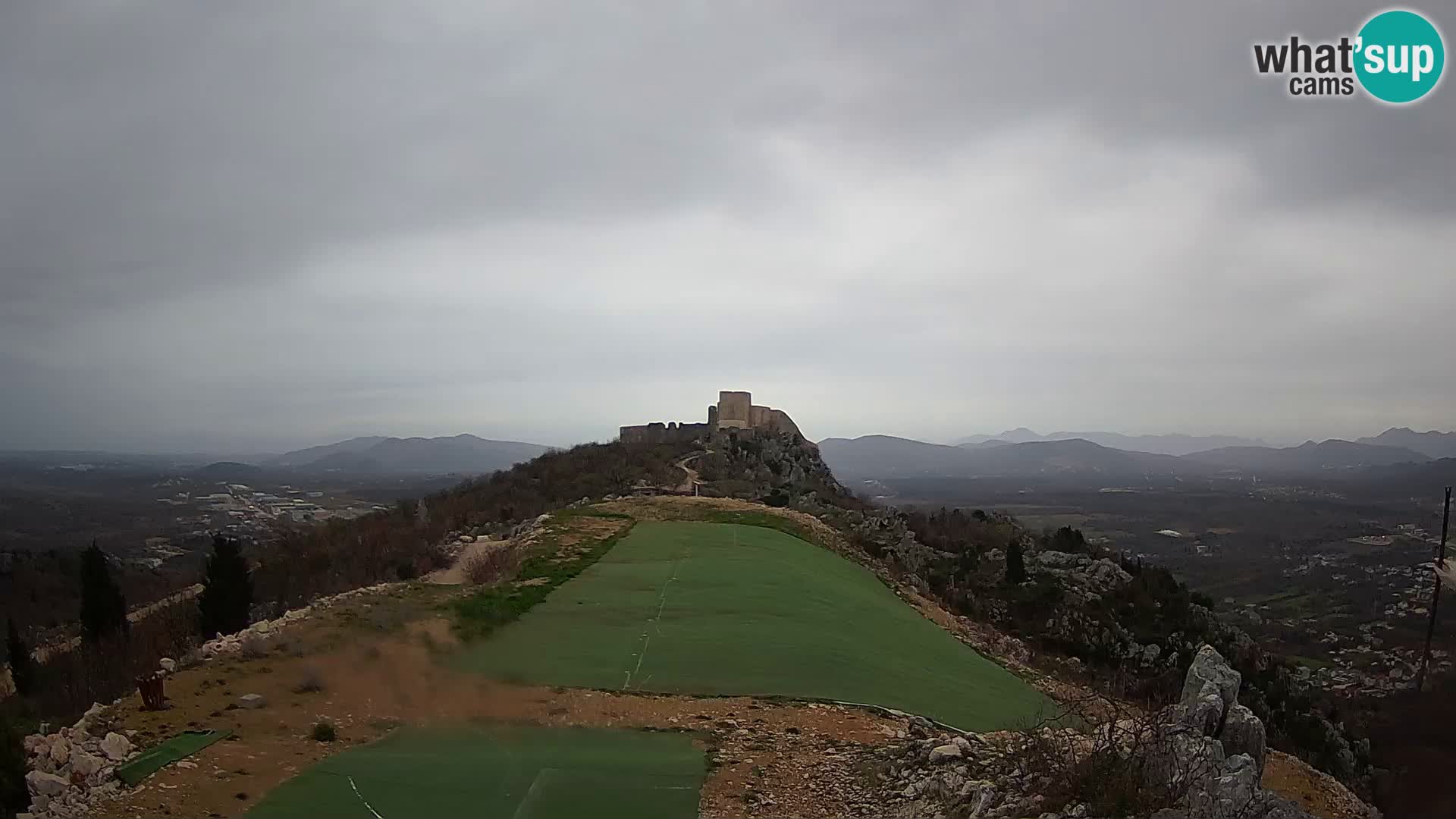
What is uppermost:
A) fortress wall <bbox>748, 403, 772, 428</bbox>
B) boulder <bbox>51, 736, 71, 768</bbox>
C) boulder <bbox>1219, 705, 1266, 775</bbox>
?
fortress wall <bbox>748, 403, 772, 428</bbox>

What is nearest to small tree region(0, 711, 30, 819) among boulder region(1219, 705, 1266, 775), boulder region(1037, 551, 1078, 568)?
boulder region(1219, 705, 1266, 775)

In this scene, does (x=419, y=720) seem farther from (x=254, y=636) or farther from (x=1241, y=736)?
(x=1241, y=736)

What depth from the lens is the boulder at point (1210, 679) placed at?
6.90 meters

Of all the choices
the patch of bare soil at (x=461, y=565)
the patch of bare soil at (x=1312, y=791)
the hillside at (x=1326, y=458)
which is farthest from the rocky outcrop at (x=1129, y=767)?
the hillside at (x=1326, y=458)

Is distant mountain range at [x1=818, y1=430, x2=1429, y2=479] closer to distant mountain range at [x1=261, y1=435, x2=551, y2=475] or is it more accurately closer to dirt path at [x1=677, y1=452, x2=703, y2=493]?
distant mountain range at [x1=261, y1=435, x2=551, y2=475]

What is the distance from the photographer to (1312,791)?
368 inches

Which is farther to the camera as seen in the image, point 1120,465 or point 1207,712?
point 1120,465

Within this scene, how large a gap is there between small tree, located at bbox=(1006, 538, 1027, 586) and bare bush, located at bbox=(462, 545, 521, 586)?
22.2 meters

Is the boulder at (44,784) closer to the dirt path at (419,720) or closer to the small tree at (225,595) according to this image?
the dirt path at (419,720)

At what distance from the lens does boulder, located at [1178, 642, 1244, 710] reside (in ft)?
22.6

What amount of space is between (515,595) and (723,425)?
1664 inches

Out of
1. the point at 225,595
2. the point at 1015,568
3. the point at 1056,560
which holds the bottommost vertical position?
the point at 1056,560

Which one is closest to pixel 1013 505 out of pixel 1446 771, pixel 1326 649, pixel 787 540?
pixel 1326 649

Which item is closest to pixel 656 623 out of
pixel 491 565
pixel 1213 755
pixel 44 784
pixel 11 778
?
pixel 491 565
